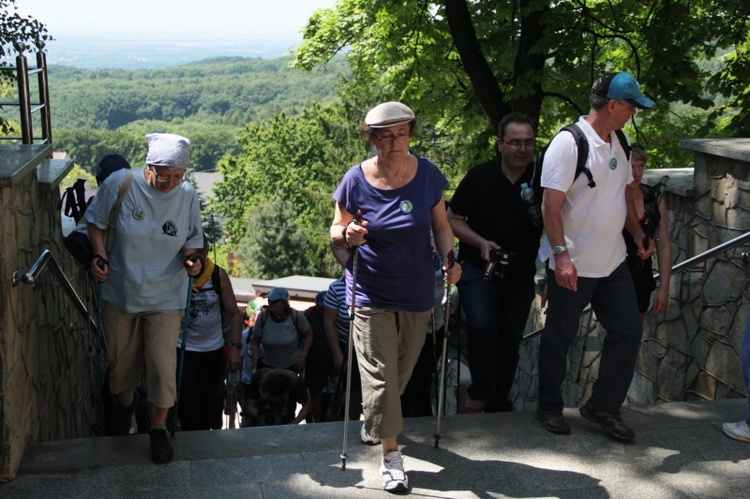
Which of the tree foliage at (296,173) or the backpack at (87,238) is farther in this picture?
the tree foliage at (296,173)

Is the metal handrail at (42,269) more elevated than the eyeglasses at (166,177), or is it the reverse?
the eyeglasses at (166,177)

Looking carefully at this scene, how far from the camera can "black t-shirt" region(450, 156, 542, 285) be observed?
17.4 ft

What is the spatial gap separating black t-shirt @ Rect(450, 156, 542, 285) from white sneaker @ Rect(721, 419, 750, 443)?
1354 mm

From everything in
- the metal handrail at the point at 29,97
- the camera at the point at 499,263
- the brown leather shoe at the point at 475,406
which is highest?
the metal handrail at the point at 29,97

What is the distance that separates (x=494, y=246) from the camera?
16.9 feet

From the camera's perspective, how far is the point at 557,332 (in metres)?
4.74

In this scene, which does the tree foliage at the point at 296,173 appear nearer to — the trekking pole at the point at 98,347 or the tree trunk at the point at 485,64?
the tree trunk at the point at 485,64

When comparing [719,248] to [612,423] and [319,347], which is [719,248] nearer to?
[612,423]

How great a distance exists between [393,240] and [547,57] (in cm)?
606

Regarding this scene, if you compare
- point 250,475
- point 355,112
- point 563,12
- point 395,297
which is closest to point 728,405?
point 395,297

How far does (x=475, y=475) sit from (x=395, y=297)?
3.09ft

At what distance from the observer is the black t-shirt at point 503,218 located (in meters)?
5.29

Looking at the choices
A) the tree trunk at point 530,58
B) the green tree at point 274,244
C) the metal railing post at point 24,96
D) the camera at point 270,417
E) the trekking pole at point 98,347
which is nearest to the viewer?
the trekking pole at point 98,347

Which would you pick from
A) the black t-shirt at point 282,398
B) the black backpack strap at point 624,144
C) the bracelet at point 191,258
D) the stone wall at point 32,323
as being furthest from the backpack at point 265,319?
the black backpack strap at point 624,144
